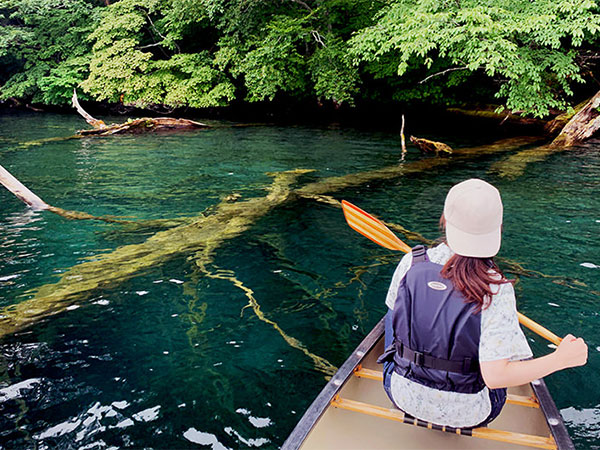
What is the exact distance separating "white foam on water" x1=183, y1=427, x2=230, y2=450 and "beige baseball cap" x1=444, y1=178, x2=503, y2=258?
1826 millimetres

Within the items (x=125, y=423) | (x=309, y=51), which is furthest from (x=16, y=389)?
(x=309, y=51)

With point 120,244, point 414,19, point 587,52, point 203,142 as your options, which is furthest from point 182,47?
point 120,244

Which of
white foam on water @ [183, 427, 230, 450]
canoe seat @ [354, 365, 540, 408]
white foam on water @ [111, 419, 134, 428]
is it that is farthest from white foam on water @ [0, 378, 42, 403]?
canoe seat @ [354, 365, 540, 408]

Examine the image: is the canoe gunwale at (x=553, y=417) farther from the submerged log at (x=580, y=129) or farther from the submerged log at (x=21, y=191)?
the submerged log at (x=580, y=129)

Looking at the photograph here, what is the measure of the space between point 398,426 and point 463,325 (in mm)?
830

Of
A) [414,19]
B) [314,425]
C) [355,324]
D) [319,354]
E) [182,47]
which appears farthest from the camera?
[182,47]

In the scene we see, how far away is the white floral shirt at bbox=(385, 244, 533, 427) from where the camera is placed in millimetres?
1739

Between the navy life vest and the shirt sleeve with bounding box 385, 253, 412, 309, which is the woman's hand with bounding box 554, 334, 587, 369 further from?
the shirt sleeve with bounding box 385, 253, 412, 309

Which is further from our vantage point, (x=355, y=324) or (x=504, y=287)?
(x=355, y=324)

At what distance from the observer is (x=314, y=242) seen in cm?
579

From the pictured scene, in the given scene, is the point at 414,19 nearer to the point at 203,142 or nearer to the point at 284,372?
the point at 203,142

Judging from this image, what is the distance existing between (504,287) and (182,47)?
21.8 m

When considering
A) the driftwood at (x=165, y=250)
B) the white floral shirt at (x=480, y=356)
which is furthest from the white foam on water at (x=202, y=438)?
the driftwood at (x=165, y=250)

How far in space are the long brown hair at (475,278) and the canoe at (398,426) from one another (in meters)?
0.77
